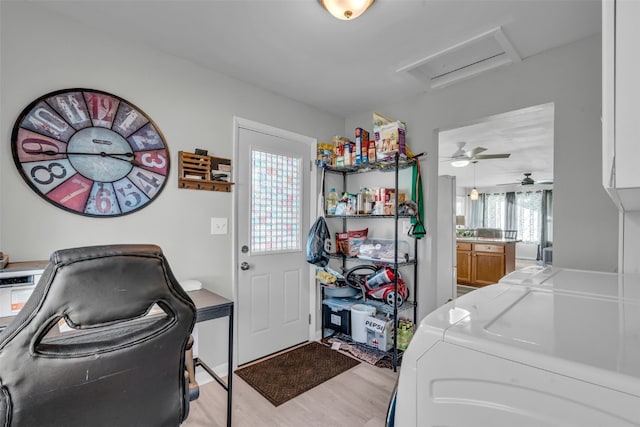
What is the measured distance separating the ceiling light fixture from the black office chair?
4.60 ft

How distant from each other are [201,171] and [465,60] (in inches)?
82.6

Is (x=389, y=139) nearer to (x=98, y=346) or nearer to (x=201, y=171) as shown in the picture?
(x=201, y=171)

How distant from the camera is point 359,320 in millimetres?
2842

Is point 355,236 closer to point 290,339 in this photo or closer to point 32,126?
point 290,339

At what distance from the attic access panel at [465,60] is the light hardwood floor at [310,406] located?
2382 millimetres

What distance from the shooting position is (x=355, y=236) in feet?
10.2

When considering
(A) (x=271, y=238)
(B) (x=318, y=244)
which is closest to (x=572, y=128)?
(B) (x=318, y=244)

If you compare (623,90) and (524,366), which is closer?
(623,90)

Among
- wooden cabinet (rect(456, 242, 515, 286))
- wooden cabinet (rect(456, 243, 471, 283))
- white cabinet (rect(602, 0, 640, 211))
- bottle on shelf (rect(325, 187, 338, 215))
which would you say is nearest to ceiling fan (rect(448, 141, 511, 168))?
wooden cabinet (rect(456, 242, 515, 286))

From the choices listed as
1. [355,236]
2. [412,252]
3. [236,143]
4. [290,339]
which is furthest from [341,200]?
[290,339]

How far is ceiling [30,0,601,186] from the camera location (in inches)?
65.2

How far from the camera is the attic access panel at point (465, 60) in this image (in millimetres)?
1942

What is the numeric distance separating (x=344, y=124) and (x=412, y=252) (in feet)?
5.32

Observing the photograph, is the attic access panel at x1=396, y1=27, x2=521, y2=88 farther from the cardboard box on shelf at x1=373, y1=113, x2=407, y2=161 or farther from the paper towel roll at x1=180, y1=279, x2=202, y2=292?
the paper towel roll at x1=180, y1=279, x2=202, y2=292
